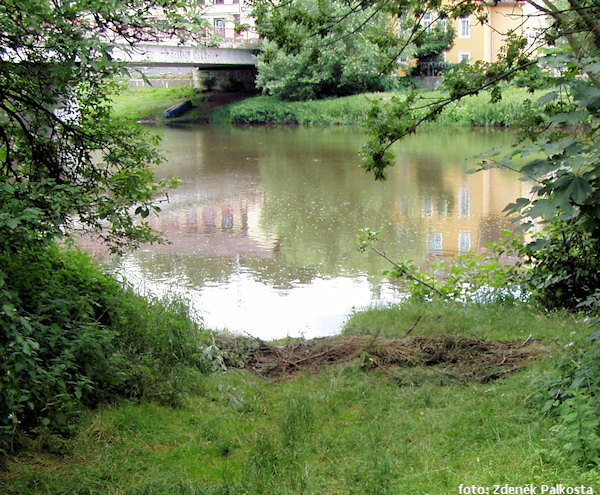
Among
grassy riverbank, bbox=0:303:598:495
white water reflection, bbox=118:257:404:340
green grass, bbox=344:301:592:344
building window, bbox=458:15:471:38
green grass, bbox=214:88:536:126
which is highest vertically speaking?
building window, bbox=458:15:471:38

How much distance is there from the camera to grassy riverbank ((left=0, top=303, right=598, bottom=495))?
379cm

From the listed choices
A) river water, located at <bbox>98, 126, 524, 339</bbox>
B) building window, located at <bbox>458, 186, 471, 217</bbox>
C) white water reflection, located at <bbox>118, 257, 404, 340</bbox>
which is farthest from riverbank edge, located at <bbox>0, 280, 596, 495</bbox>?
building window, located at <bbox>458, 186, 471, 217</bbox>

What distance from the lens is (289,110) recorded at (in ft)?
136

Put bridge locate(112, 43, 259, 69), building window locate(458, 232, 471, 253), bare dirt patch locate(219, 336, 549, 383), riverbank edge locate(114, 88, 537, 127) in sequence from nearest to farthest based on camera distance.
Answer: bare dirt patch locate(219, 336, 549, 383) → building window locate(458, 232, 471, 253) → riverbank edge locate(114, 88, 537, 127) → bridge locate(112, 43, 259, 69)

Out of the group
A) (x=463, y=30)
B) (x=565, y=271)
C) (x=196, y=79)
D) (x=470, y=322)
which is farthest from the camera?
(x=196, y=79)

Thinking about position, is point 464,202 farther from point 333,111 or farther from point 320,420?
point 333,111

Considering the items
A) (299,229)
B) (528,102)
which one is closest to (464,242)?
(299,229)

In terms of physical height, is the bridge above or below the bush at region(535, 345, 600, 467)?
above

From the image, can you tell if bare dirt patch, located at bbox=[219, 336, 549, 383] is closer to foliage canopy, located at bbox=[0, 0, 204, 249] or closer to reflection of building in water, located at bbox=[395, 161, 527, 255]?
foliage canopy, located at bbox=[0, 0, 204, 249]

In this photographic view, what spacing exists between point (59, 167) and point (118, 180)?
637mm

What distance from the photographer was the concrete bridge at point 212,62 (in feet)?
111

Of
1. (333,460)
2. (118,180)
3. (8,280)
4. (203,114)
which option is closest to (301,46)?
(118,180)

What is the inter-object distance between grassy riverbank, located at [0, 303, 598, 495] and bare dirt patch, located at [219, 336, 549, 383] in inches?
4.0

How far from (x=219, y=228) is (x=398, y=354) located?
9.82m
